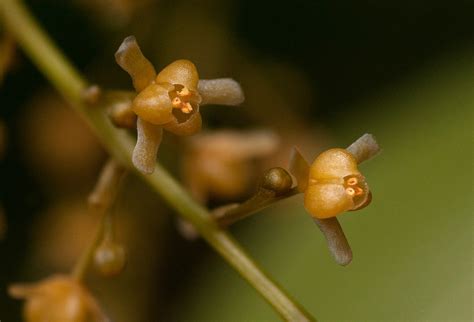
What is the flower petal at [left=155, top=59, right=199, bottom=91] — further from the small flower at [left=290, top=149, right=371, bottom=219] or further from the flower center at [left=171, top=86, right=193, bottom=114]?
the small flower at [left=290, top=149, right=371, bottom=219]

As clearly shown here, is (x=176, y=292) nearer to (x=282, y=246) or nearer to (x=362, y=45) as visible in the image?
(x=282, y=246)

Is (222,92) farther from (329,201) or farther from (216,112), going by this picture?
(216,112)

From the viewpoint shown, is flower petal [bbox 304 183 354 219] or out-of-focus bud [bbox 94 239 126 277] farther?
out-of-focus bud [bbox 94 239 126 277]

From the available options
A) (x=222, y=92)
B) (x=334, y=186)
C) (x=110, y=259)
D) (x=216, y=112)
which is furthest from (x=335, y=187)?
(x=216, y=112)

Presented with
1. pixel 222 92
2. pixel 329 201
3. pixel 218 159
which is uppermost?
pixel 218 159

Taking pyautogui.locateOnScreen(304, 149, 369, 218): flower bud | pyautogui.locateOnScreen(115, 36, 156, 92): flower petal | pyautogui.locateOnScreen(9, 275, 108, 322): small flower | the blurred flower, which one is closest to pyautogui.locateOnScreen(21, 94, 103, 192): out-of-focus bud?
the blurred flower

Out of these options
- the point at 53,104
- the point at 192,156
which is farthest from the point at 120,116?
the point at 53,104
